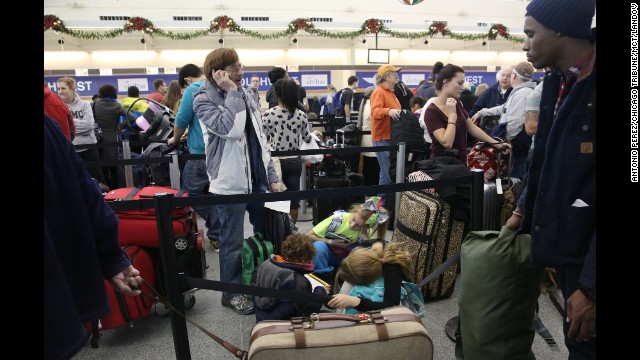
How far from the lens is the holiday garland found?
42.3 feet

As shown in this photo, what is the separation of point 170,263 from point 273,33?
1357 centimetres

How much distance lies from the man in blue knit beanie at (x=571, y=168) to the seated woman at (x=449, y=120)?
1945 mm

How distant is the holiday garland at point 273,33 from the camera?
12883 millimetres

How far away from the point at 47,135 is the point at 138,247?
5.66 ft

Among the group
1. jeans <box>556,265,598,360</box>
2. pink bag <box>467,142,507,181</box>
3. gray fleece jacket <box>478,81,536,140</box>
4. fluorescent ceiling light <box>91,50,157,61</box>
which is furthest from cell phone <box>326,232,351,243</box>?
fluorescent ceiling light <box>91,50,157,61</box>

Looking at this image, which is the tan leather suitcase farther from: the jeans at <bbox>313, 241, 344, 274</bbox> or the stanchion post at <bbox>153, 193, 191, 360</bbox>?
the jeans at <bbox>313, 241, 344, 274</bbox>

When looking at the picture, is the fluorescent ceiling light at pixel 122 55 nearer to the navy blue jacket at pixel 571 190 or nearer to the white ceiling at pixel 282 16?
the white ceiling at pixel 282 16

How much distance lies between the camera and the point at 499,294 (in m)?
1.89

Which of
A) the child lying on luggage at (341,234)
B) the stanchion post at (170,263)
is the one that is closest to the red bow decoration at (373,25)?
the child lying on luggage at (341,234)

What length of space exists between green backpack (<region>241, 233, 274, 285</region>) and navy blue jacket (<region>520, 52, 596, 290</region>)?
193 cm

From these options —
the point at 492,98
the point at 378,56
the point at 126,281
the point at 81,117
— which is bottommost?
the point at 126,281

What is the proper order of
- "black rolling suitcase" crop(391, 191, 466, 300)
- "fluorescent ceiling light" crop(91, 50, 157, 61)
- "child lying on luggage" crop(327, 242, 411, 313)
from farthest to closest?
"fluorescent ceiling light" crop(91, 50, 157, 61) → "black rolling suitcase" crop(391, 191, 466, 300) → "child lying on luggage" crop(327, 242, 411, 313)

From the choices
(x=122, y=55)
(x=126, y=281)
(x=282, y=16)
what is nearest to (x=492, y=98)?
(x=126, y=281)

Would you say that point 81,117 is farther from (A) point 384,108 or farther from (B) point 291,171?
(A) point 384,108
